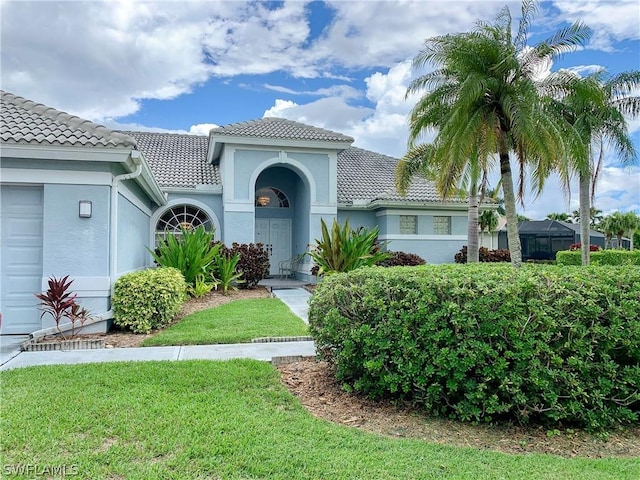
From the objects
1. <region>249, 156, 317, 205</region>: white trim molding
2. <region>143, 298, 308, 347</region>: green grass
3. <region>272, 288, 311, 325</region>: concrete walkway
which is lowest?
<region>143, 298, 308, 347</region>: green grass

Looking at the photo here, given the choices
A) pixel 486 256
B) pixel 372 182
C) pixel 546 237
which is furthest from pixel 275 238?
pixel 546 237

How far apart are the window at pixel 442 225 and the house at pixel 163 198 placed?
5 cm

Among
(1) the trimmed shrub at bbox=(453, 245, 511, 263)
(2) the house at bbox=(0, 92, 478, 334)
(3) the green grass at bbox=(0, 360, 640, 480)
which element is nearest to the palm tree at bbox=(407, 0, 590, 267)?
(2) the house at bbox=(0, 92, 478, 334)

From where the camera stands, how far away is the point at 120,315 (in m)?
8.91

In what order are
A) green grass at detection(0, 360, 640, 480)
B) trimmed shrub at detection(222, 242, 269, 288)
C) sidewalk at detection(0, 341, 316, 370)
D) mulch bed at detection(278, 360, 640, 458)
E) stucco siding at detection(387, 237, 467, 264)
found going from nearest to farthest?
green grass at detection(0, 360, 640, 480)
mulch bed at detection(278, 360, 640, 458)
sidewalk at detection(0, 341, 316, 370)
trimmed shrub at detection(222, 242, 269, 288)
stucco siding at detection(387, 237, 467, 264)

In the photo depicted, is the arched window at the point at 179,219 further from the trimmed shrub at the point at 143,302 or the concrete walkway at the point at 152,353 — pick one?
the concrete walkway at the point at 152,353

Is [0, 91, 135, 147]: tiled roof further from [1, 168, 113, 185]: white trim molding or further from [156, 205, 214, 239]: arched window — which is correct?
[156, 205, 214, 239]: arched window

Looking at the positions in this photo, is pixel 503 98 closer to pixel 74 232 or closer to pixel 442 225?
pixel 442 225

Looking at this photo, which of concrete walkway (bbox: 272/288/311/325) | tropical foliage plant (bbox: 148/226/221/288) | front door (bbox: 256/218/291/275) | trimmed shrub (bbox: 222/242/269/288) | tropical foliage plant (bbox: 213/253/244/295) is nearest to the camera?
concrete walkway (bbox: 272/288/311/325)

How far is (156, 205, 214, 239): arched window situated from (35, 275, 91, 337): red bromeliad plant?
9.56 meters

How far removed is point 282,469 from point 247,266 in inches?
509

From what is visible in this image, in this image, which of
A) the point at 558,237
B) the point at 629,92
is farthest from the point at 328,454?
the point at 558,237

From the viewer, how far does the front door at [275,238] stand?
21234 millimetres

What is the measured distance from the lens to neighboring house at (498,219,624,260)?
35750 millimetres
